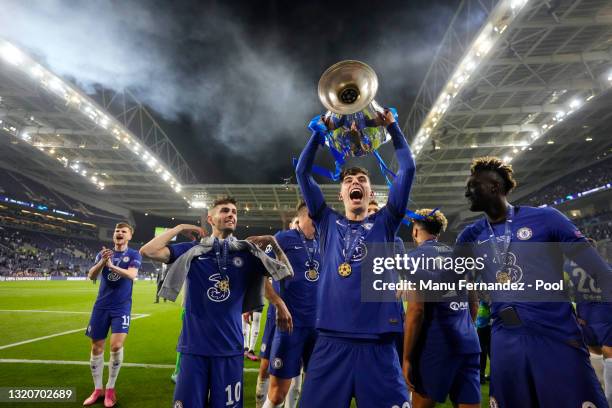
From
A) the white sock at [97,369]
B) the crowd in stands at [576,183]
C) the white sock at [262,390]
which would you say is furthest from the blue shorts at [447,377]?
the crowd in stands at [576,183]

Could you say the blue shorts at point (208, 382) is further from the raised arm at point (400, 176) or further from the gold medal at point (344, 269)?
the raised arm at point (400, 176)

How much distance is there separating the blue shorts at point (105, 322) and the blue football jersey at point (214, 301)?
8.62 feet

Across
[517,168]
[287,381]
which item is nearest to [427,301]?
[287,381]

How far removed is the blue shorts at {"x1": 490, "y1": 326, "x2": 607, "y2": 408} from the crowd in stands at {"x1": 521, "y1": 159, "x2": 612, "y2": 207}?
101ft

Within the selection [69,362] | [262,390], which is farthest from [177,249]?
[69,362]

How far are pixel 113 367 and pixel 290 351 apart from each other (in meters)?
2.66

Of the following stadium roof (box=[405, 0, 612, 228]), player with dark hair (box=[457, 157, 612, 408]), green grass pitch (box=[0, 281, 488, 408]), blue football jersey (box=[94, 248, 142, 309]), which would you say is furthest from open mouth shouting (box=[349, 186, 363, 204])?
stadium roof (box=[405, 0, 612, 228])

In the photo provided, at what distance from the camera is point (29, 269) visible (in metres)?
34.9

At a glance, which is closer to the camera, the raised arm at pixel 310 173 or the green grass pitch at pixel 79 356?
the raised arm at pixel 310 173

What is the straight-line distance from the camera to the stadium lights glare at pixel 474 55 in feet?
37.6

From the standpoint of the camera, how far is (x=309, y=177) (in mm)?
2736

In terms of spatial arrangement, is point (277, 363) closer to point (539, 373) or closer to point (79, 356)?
point (539, 373)

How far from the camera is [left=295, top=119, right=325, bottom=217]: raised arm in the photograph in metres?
2.69

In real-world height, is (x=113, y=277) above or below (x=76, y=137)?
below
